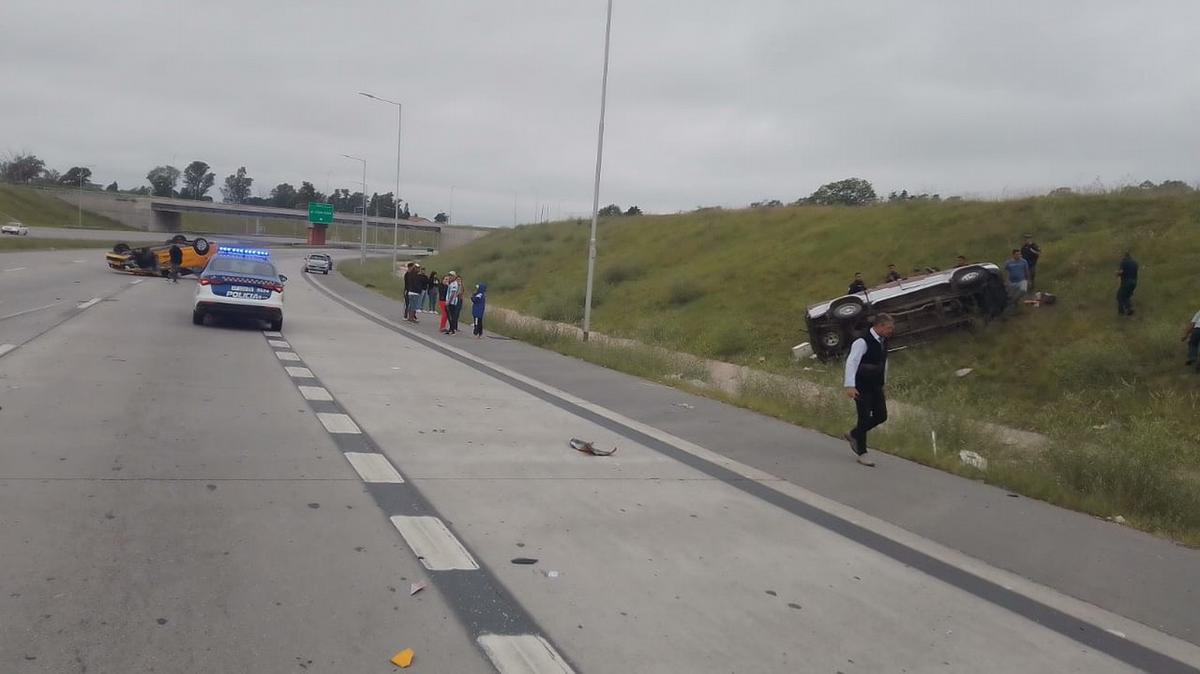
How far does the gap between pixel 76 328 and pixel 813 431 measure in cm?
1323

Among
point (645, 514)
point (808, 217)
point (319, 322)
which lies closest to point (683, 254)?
point (808, 217)

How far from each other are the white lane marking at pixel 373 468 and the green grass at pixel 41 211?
93616mm

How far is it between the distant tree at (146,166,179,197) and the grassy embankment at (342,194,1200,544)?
134 m

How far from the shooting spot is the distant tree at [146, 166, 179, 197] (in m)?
157

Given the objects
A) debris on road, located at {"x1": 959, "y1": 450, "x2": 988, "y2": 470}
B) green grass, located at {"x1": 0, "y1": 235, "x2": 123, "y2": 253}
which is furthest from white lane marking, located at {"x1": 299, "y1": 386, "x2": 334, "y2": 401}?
green grass, located at {"x1": 0, "y1": 235, "x2": 123, "y2": 253}

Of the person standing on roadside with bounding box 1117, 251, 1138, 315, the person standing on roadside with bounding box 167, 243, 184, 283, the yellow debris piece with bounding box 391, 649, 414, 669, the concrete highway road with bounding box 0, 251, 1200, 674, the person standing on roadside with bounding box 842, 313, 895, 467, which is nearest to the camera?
the yellow debris piece with bounding box 391, 649, 414, 669

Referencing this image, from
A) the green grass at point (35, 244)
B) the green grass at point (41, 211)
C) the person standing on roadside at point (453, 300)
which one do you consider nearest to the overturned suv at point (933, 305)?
the person standing on roadside at point (453, 300)

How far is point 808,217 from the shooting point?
4094 cm

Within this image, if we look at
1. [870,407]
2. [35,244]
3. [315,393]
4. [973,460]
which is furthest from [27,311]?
[35,244]

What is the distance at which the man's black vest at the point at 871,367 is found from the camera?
9297 millimetres

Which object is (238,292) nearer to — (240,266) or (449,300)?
(240,266)

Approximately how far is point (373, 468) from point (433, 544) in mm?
2139

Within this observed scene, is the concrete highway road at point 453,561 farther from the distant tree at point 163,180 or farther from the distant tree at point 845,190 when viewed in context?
the distant tree at point 163,180

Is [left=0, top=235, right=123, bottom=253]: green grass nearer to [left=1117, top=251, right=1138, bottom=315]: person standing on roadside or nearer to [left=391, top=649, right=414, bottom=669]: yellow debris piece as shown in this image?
[left=1117, top=251, right=1138, bottom=315]: person standing on roadside
